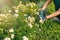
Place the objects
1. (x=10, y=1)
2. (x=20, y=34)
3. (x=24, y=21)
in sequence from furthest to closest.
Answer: (x=10, y=1) → (x=24, y=21) → (x=20, y=34)

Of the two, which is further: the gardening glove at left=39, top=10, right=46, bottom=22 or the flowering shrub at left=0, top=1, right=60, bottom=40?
the gardening glove at left=39, top=10, right=46, bottom=22

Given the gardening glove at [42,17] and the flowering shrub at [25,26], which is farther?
the gardening glove at [42,17]

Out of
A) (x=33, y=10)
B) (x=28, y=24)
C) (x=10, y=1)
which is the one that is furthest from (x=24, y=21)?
(x=10, y=1)

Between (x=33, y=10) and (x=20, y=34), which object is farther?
(x=33, y=10)

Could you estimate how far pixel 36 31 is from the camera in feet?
18.5

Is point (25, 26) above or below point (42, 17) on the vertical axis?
below

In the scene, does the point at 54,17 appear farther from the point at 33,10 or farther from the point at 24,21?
the point at 24,21

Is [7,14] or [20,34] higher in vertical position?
[7,14]

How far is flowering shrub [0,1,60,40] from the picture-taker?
17.5 ft

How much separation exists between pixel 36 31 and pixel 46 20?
607mm

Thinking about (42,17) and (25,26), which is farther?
(42,17)

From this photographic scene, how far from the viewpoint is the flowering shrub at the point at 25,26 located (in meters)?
5.35

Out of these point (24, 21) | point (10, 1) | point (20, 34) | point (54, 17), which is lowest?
point (20, 34)

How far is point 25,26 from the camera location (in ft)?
18.4
